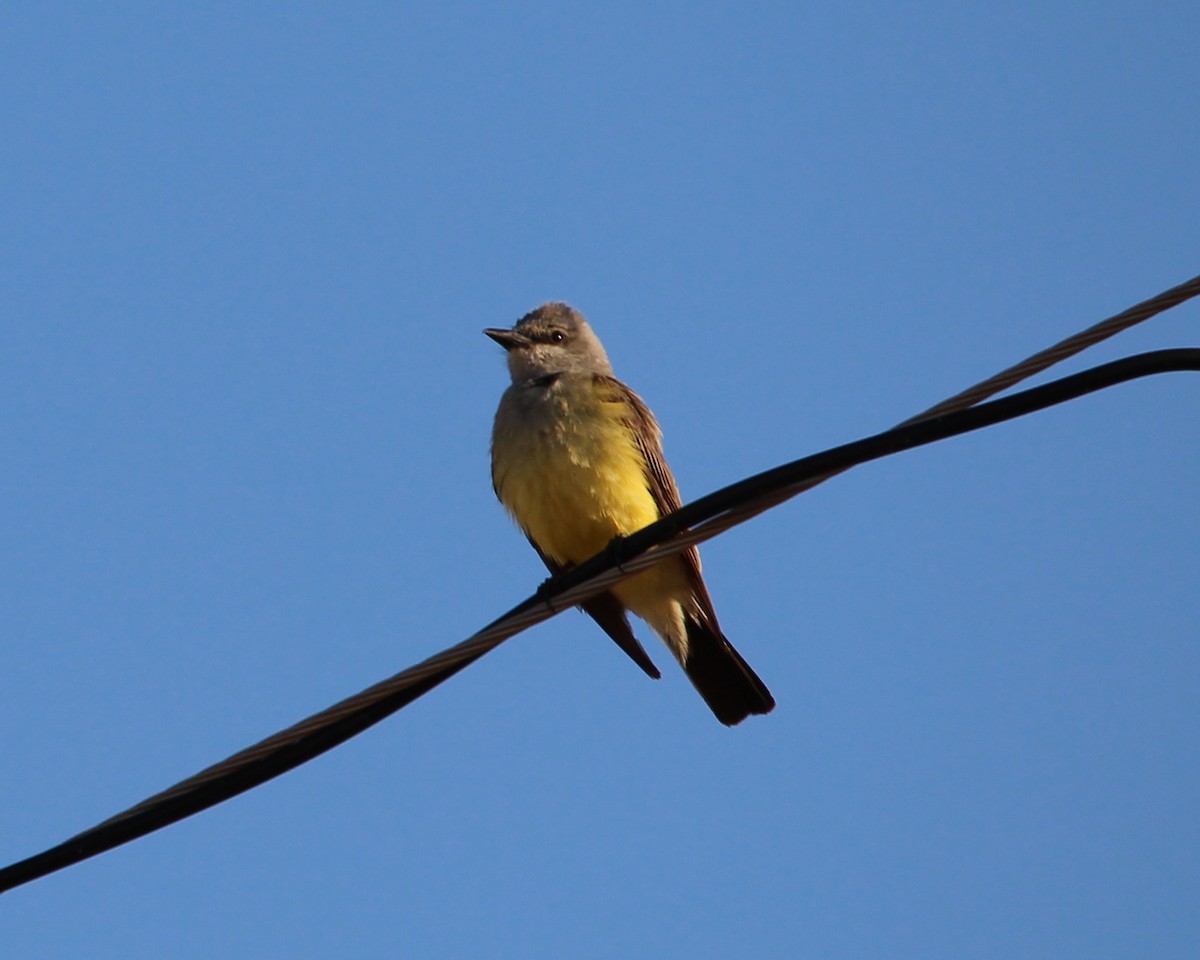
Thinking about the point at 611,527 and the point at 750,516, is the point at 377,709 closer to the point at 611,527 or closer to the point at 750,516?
the point at 750,516

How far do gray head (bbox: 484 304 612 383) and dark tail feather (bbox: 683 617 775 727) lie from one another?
4.51 ft

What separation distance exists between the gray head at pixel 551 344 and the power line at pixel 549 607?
3289 mm

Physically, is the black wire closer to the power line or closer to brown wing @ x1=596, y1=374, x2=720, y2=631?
the power line

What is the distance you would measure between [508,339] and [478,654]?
12.9 ft

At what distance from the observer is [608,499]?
6.48m

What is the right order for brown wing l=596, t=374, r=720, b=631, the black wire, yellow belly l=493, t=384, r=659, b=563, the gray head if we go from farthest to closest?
the gray head → brown wing l=596, t=374, r=720, b=631 → yellow belly l=493, t=384, r=659, b=563 → the black wire

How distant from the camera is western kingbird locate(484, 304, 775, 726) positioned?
6.52m

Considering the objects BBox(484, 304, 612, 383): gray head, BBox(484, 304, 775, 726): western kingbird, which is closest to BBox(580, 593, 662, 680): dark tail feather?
BBox(484, 304, 775, 726): western kingbird

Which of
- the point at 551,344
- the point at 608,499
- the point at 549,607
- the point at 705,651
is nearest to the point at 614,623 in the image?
the point at 705,651

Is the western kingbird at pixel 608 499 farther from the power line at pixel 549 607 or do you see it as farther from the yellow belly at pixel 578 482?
the power line at pixel 549 607

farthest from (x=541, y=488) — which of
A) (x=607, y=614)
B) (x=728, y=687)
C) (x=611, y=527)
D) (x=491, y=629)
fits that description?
(x=491, y=629)

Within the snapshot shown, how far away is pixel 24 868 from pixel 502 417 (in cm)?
375

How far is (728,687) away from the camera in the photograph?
6973 mm

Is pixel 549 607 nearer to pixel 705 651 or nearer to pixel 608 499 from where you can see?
pixel 608 499
